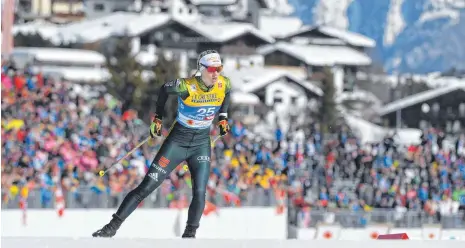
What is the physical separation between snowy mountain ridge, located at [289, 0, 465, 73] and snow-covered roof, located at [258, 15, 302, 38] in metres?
20.1

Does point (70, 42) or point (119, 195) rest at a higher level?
point (70, 42)

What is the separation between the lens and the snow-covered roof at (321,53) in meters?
57.9

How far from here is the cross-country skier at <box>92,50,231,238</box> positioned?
9836mm

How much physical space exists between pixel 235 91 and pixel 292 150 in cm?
2305

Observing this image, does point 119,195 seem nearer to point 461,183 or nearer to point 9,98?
point 9,98

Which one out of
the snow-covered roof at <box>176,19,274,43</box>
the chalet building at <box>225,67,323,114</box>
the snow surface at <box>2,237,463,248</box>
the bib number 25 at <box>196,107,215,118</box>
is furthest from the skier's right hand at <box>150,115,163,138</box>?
the snow-covered roof at <box>176,19,274,43</box>

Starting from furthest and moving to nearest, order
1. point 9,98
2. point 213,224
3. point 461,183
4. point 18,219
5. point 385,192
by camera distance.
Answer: point 461,183, point 385,192, point 9,98, point 213,224, point 18,219

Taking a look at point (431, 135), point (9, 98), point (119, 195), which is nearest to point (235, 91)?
point (431, 135)

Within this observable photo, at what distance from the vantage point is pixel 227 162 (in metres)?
20.6

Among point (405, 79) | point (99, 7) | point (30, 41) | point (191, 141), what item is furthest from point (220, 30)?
point (191, 141)

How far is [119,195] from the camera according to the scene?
1766cm

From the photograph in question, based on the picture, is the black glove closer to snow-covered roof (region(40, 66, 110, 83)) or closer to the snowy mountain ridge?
snow-covered roof (region(40, 66, 110, 83))

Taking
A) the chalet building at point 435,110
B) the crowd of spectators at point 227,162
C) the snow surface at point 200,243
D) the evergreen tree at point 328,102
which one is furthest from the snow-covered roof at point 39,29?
the snow surface at point 200,243

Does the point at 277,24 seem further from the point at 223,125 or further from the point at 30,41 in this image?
the point at 223,125
